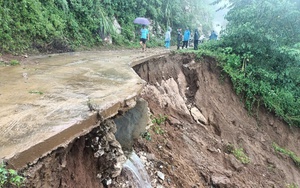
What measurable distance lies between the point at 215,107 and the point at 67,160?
315 inches

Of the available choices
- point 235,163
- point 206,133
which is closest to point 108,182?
point 235,163

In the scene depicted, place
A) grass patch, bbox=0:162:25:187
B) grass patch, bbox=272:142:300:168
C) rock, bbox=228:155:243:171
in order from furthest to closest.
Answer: grass patch, bbox=272:142:300:168
rock, bbox=228:155:243:171
grass patch, bbox=0:162:25:187

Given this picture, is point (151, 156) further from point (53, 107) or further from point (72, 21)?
point (72, 21)

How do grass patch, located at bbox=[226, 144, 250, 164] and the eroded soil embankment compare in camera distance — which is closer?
the eroded soil embankment

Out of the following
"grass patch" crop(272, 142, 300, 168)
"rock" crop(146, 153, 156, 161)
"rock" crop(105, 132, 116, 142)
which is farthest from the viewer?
"grass patch" crop(272, 142, 300, 168)

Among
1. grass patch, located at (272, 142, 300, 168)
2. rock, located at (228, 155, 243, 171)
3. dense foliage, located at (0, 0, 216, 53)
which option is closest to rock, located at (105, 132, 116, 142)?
rock, located at (228, 155, 243, 171)

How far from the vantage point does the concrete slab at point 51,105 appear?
2367mm

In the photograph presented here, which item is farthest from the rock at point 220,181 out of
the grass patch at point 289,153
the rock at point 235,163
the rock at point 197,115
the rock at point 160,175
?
the grass patch at point 289,153

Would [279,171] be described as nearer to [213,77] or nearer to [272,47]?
[213,77]

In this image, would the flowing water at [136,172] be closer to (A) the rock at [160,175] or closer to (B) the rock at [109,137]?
(A) the rock at [160,175]

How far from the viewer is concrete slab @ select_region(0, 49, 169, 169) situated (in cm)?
237

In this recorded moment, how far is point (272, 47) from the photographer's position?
1151 centimetres

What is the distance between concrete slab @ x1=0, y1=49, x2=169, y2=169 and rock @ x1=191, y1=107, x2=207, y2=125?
190 inches

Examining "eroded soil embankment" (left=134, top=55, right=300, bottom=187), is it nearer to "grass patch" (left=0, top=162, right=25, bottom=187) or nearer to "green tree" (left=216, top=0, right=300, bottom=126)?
"green tree" (left=216, top=0, right=300, bottom=126)
